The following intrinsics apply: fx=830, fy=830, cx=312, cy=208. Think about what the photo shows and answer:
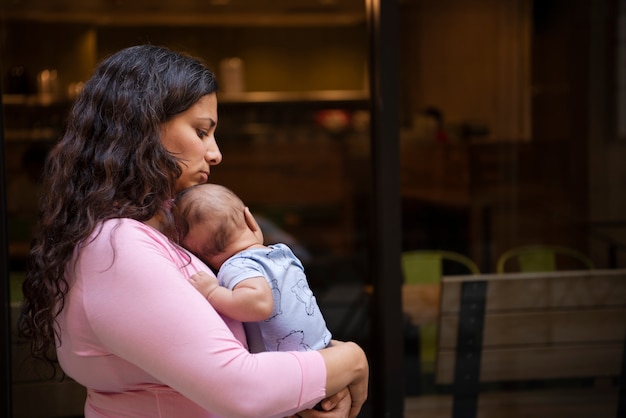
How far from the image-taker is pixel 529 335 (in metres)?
3.44

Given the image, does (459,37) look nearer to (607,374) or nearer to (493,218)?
(493,218)

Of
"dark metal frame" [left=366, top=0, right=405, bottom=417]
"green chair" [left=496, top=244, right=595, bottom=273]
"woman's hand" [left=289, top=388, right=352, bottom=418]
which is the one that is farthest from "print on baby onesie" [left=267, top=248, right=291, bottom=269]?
"green chair" [left=496, top=244, right=595, bottom=273]

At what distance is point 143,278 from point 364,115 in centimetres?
705

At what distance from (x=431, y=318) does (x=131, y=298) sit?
2.52 meters

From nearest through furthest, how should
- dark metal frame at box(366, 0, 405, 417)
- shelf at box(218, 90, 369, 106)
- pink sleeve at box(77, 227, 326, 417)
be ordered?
pink sleeve at box(77, 227, 326, 417)
dark metal frame at box(366, 0, 405, 417)
shelf at box(218, 90, 369, 106)

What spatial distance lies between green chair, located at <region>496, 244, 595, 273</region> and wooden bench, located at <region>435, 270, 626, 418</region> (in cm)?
75

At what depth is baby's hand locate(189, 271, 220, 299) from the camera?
115 centimetres

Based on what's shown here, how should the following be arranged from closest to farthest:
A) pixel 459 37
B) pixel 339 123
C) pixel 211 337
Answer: pixel 211 337 < pixel 459 37 < pixel 339 123

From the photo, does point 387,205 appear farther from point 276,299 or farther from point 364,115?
point 364,115

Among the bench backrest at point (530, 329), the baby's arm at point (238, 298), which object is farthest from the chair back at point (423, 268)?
the baby's arm at point (238, 298)

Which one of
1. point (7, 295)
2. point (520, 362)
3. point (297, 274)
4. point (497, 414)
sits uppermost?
point (297, 274)

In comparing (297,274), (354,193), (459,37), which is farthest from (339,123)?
(297,274)

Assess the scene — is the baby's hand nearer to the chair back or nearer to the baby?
the baby

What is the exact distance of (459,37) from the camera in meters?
6.82
